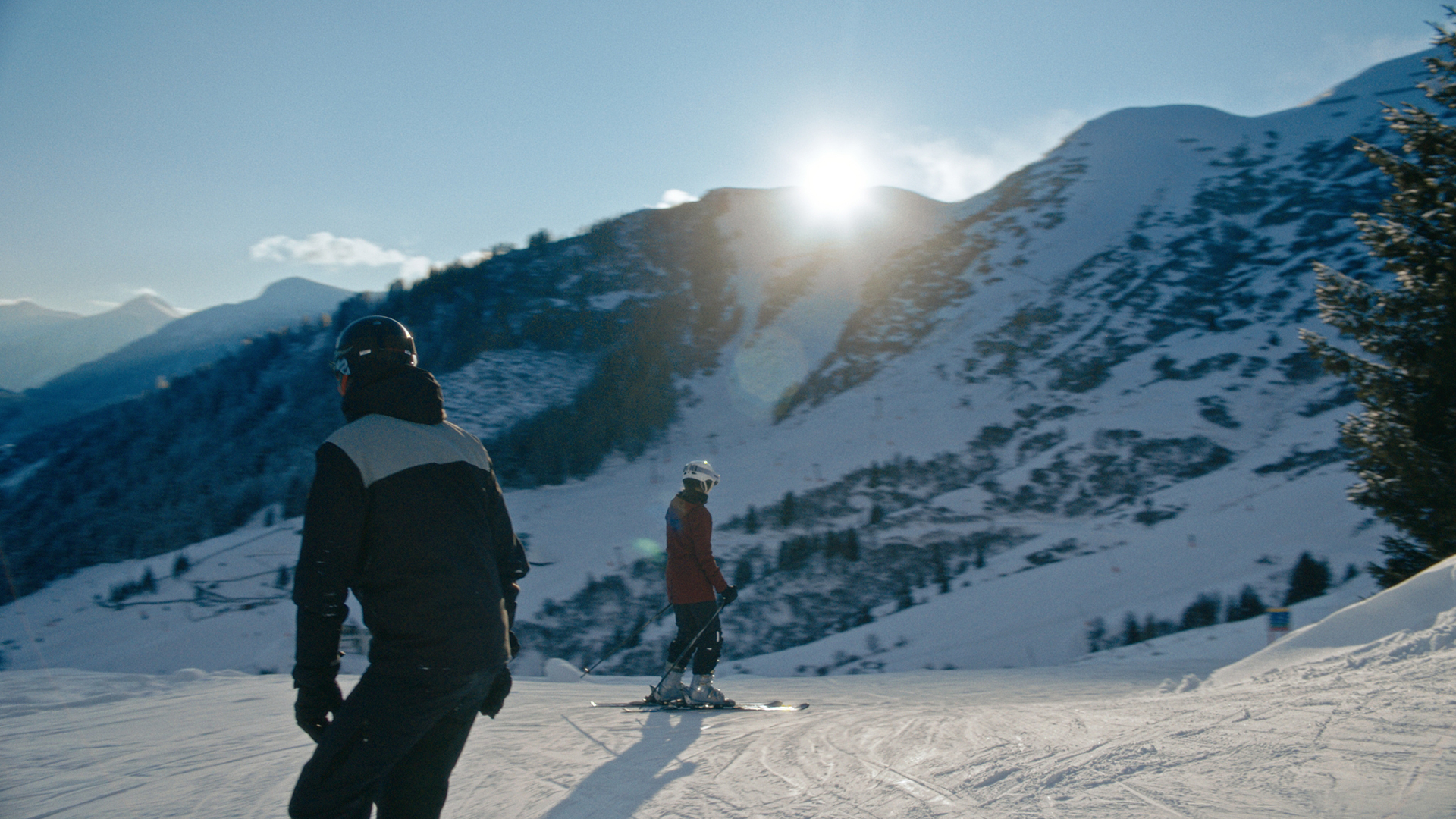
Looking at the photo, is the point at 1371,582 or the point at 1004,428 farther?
the point at 1004,428

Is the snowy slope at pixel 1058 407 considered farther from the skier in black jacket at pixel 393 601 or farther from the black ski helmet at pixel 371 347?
the black ski helmet at pixel 371 347

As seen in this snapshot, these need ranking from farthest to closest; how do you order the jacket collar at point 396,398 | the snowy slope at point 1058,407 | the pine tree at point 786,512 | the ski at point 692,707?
the pine tree at point 786,512 → the snowy slope at point 1058,407 → the ski at point 692,707 → the jacket collar at point 396,398

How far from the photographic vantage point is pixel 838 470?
29.5 meters

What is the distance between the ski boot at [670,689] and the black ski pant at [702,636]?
0.18 metres

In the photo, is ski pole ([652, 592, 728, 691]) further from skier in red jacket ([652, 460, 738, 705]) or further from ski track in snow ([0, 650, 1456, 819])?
ski track in snow ([0, 650, 1456, 819])

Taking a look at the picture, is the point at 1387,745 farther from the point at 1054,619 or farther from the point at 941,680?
the point at 1054,619

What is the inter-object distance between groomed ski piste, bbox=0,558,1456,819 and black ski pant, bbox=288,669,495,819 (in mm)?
1647

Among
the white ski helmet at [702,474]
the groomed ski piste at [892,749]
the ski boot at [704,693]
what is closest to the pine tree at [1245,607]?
the groomed ski piste at [892,749]

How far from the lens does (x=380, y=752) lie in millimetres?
1967

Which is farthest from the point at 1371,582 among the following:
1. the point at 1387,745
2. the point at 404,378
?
the point at 404,378

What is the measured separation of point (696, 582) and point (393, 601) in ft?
Answer: 14.2

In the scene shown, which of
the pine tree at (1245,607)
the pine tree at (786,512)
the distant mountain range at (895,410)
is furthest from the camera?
the pine tree at (786,512)

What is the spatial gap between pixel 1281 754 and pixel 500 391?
140 feet

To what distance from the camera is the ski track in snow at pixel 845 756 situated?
9.54 ft
